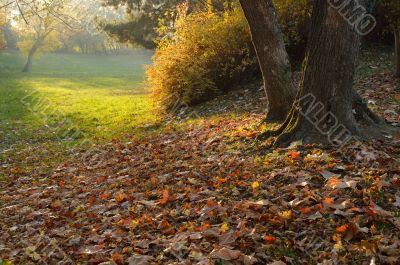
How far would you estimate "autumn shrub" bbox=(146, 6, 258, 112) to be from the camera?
48.5 ft

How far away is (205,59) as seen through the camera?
594 inches

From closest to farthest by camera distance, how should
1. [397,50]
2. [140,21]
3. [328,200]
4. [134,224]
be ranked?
[328,200], [134,224], [397,50], [140,21]

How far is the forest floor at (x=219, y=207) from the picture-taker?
423 cm

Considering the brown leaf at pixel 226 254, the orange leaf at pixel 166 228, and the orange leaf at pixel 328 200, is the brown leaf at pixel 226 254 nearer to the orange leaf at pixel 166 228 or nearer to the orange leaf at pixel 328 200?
the orange leaf at pixel 166 228

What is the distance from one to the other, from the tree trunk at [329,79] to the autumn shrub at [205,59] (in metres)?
8.05

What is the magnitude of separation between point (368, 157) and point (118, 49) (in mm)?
84705

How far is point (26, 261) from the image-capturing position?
474 centimetres

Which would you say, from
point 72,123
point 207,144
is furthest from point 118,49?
point 207,144

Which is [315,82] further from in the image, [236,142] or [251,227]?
[251,227]

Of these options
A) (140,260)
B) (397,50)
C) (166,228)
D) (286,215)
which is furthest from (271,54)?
(140,260)

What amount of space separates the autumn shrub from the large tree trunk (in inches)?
228

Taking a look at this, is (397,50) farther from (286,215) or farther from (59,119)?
(59,119)

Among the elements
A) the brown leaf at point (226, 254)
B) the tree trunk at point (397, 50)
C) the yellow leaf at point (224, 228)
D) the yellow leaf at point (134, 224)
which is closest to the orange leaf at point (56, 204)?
the yellow leaf at point (134, 224)

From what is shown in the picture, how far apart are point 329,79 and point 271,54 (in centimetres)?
244
